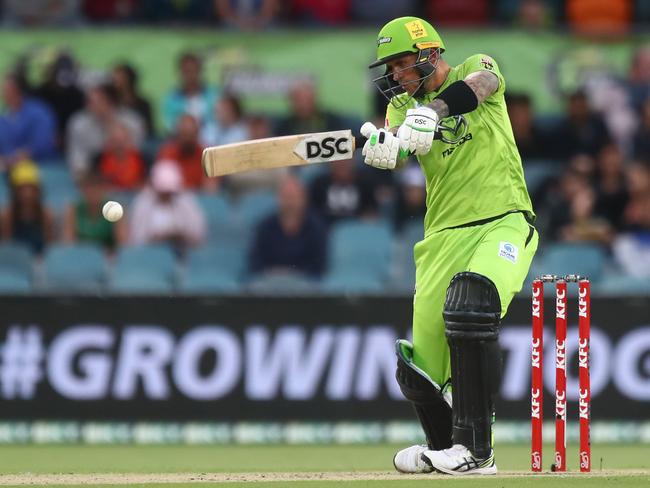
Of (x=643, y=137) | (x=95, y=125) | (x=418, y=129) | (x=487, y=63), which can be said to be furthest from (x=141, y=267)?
(x=418, y=129)

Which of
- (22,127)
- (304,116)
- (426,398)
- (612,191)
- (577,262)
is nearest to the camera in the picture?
(426,398)

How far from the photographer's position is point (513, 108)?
1243 cm

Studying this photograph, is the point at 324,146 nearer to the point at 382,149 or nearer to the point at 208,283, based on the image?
the point at 382,149

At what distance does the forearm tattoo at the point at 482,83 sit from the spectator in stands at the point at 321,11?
24.6 feet

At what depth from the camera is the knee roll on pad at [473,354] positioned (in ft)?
20.2

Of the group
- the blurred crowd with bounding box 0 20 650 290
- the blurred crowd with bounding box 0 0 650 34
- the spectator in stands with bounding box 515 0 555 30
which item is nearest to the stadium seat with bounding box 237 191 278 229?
the blurred crowd with bounding box 0 20 650 290

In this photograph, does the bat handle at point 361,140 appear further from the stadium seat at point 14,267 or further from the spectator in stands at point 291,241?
the stadium seat at point 14,267

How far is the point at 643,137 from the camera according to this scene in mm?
12906

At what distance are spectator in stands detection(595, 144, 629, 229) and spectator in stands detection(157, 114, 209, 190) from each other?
3.30 meters

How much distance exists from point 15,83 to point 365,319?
4.42 m

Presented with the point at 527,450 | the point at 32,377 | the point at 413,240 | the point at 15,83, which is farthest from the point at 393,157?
the point at 15,83

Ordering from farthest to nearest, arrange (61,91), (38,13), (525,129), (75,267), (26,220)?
(38,13) → (61,91) → (525,129) → (26,220) → (75,267)

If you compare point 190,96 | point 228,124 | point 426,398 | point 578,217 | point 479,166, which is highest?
point 190,96

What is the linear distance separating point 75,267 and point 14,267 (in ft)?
1.60
